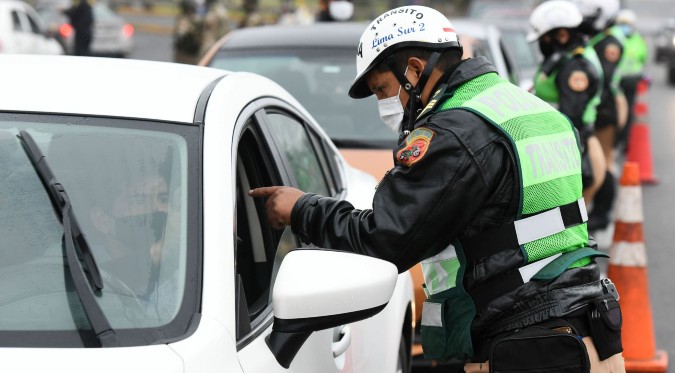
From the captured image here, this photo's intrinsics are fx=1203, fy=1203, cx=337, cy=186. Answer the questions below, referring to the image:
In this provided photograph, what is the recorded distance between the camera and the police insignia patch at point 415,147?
9.82 feet

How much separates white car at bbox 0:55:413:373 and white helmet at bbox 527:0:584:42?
5065mm

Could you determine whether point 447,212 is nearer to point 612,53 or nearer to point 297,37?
point 297,37

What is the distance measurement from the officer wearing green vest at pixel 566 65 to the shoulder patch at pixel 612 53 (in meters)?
2.20

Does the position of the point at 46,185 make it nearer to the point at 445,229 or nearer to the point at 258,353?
the point at 258,353

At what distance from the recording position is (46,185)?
9.21 feet

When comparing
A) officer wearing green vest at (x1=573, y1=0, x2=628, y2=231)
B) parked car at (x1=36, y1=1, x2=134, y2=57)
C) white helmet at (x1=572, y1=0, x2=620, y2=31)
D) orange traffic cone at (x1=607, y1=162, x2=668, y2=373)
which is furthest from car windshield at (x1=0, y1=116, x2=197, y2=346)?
parked car at (x1=36, y1=1, x2=134, y2=57)

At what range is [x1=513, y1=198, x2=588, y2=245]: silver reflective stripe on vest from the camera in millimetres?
3121

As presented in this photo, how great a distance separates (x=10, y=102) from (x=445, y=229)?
113 cm

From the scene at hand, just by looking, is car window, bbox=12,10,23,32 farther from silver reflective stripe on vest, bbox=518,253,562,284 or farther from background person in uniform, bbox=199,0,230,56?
silver reflective stripe on vest, bbox=518,253,562,284

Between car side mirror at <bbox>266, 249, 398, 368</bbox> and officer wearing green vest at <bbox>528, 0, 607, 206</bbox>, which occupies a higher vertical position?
car side mirror at <bbox>266, 249, 398, 368</bbox>

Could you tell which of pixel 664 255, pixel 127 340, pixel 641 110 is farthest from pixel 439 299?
pixel 641 110

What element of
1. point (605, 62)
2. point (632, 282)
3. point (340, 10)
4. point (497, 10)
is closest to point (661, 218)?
point (605, 62)

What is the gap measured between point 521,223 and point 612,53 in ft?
25.1

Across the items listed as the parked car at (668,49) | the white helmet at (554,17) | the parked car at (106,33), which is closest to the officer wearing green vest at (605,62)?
the white helmet at (554,17)
